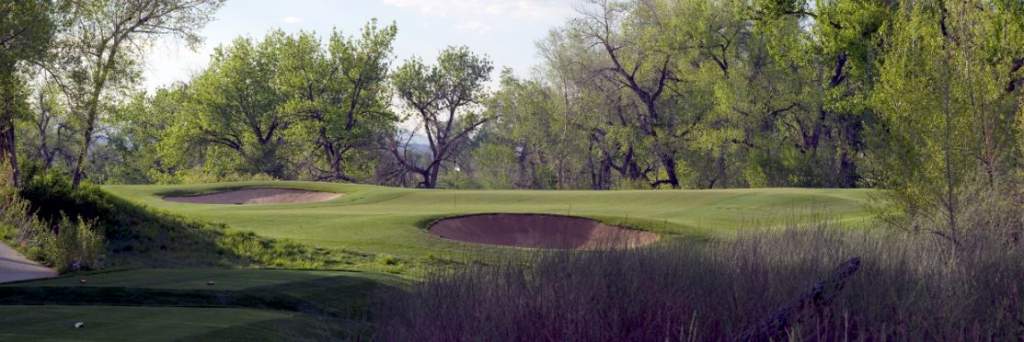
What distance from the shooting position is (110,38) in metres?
33.6

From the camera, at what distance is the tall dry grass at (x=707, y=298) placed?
9648 millimetres

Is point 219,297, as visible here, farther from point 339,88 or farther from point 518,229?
point 339,88

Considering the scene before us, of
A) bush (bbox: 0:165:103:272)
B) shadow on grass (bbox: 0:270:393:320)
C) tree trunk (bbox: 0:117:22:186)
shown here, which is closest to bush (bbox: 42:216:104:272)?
bush (bbox: 0:165:103:272)

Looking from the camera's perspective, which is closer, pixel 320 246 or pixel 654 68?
pixel 320 246

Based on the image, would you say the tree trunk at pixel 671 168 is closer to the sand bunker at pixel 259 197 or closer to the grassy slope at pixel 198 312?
the sand bunker at pixel 259 197

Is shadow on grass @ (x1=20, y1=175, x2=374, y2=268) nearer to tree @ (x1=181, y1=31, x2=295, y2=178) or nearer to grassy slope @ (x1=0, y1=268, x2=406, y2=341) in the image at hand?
grassy slope @ (x1=0, y1=268, x2=406, y2=341)

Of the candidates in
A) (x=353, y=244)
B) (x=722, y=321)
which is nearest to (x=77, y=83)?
(x=353, y=244)

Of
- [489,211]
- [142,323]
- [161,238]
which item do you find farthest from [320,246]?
[142,323]

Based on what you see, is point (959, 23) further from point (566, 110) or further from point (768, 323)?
point (566, 110)

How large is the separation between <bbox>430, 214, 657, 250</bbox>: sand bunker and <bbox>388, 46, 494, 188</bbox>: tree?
43.5 meters

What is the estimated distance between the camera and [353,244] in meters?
21.5

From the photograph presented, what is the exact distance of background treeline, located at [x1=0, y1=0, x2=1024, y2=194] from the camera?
38094 millimetres

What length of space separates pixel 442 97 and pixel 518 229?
151 feet

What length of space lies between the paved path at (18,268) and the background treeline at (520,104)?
12.5m
